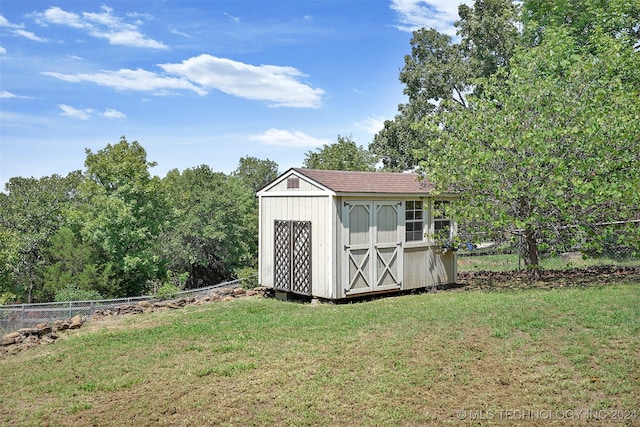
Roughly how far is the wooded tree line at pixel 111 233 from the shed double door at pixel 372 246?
1466 centimetres

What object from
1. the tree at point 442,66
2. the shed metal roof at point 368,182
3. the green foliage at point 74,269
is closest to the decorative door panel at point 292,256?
the shed metal roof at point 368,182

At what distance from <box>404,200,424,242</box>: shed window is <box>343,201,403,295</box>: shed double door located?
0.91ft

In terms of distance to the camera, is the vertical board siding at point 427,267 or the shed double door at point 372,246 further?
the vertical board siding at point 427,267

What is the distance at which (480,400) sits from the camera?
5.33 metres

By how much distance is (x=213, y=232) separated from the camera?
97.7ft

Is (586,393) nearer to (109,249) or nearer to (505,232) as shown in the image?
(505,232)

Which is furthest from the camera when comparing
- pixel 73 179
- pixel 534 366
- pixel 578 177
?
pixel 73 179

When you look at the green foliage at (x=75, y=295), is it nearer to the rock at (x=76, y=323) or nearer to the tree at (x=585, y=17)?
the rock at (x=76, y=323)

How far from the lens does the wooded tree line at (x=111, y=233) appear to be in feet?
76.6

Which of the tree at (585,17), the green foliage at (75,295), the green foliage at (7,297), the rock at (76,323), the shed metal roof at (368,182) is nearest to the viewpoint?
the rock at (76,323)

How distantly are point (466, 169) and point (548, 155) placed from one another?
181 centimetres

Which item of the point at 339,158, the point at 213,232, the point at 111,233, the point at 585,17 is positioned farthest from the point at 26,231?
the point at 585,17

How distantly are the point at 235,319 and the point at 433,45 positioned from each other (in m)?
23.5

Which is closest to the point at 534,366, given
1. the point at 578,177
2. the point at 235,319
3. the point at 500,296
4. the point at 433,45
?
the point at 500,296
